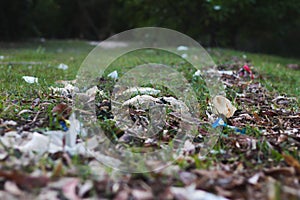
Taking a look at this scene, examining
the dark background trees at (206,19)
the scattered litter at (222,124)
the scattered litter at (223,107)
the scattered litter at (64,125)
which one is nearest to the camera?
the scattered litter at (64,125)

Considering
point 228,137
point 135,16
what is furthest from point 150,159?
point 135,16

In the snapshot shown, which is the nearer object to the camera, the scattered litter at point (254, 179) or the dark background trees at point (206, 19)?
the scattered litter at point (254, 179)

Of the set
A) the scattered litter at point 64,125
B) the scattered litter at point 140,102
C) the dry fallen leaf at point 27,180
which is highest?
the scattered litter at point 140,102

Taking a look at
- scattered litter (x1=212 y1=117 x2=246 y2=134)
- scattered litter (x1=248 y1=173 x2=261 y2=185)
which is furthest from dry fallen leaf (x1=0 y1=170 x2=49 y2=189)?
scattered litter (x1=212 y1=117 x2=246 y2=134)

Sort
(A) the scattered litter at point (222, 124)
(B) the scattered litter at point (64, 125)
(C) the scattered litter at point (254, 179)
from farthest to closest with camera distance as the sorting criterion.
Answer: (A) the scattered litter at point (222, 124) < (B) the scattered litter at point (64, 125) < (C) the scattered litter at point (254, 179)

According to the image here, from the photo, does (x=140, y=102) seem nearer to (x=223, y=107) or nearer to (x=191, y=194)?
(x=223, y=107)

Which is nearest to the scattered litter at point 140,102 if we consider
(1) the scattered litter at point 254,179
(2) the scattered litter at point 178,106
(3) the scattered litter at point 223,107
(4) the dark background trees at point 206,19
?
(2) the scattered litter at point 178,106

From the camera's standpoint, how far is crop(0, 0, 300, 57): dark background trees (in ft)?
25.3

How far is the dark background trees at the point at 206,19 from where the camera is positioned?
7.71 m

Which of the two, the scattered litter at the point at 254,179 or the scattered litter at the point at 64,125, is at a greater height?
the scattered litter at the point at 64,125

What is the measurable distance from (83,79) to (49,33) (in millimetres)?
8110

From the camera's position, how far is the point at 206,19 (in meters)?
8.15

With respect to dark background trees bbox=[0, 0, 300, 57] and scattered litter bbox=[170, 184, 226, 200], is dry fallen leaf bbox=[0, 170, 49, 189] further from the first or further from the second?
dark background trees bbox=[0, 0, 300, 57]

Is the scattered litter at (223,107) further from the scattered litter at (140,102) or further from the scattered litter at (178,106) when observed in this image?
the scattered litter at (140,102)
